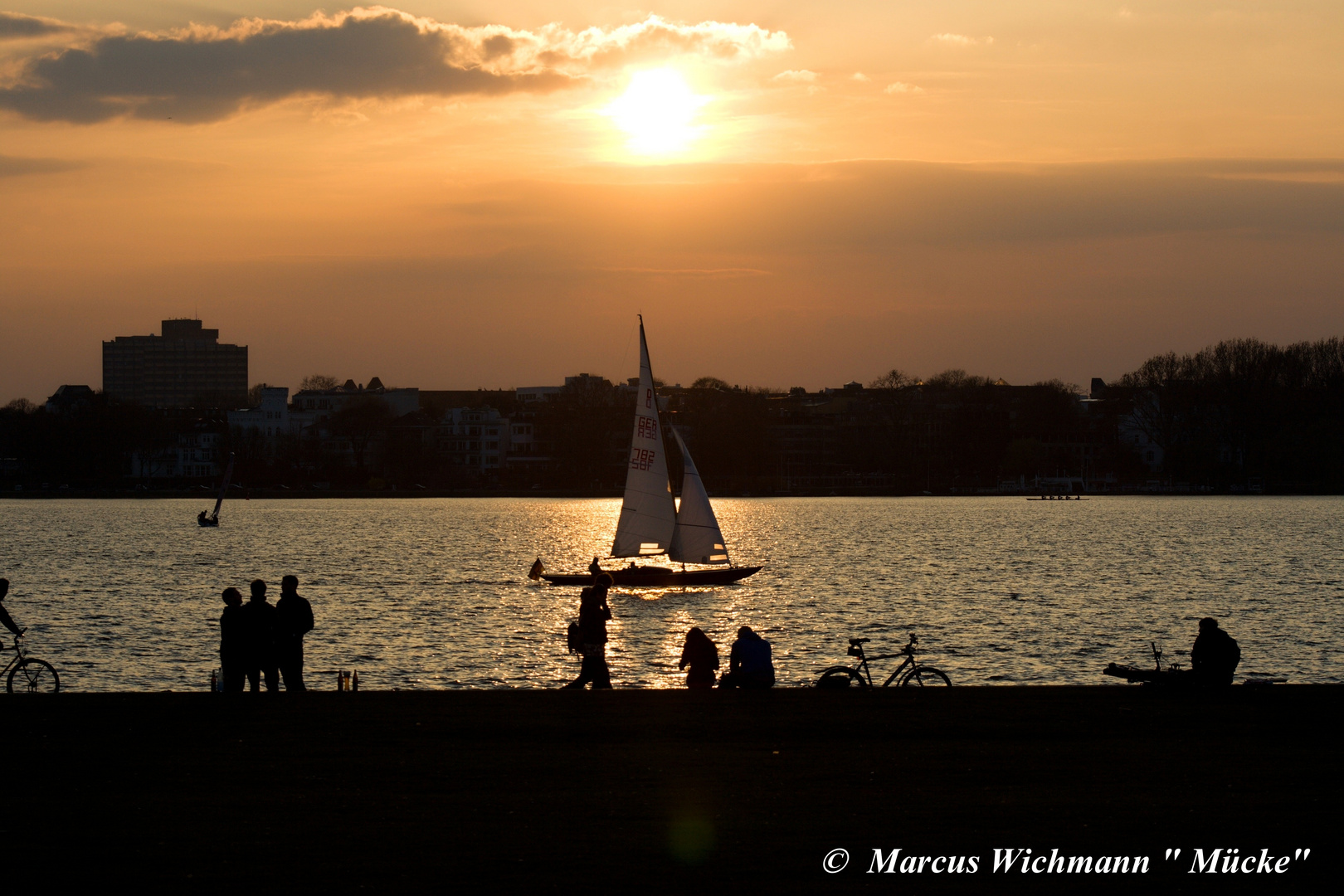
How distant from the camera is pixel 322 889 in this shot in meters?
10.5

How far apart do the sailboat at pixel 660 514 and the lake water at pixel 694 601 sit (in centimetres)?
207

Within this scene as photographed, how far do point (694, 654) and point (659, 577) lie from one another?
38623mm

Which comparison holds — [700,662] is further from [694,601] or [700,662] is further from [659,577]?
[694,601]

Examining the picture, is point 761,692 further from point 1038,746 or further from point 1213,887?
point 1213,887

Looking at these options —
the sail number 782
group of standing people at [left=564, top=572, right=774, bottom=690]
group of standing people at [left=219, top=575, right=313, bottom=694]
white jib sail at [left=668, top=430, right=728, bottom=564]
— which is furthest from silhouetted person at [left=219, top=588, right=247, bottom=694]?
white jib sail at [left=668, top=430, right=728, bottom=564]

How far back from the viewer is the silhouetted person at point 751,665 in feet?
73.1

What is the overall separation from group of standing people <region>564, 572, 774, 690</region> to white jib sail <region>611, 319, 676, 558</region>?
3942cm

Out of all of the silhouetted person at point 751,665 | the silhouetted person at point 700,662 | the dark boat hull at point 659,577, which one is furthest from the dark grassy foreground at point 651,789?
the dark boat hull at point 659,577

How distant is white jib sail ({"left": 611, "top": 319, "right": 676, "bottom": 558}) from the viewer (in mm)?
63750

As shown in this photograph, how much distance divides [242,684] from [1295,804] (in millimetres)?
14445

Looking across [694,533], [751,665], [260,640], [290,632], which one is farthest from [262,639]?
[694,533]

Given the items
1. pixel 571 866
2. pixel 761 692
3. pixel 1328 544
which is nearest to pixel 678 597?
pixel 761 692

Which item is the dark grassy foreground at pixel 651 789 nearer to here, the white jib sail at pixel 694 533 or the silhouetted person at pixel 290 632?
the silhouetted person at pixel 290 632

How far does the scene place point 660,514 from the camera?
64.7 meters
